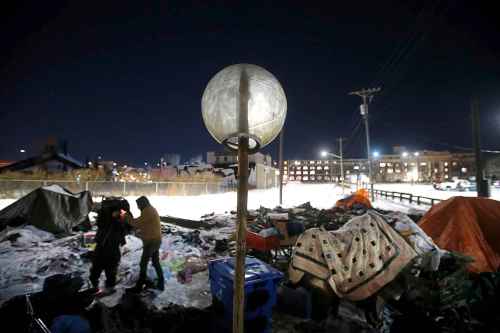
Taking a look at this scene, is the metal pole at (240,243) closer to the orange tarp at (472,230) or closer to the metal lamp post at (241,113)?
the metal lamp post at (241,113)

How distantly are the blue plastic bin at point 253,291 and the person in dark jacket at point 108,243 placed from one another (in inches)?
121

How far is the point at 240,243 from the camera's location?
2.13m

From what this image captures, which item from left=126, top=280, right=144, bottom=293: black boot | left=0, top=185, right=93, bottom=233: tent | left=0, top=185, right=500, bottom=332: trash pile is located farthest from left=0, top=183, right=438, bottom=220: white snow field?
left=0, top=185, right=500, bottom=332: trash pile

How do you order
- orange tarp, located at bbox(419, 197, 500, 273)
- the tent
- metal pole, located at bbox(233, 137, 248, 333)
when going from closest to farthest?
metal pole, located at bbox(233, 137, 248, 333) → orange tarp, located at bbox(419, 197, 500, 273) → the tent

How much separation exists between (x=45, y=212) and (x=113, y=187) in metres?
16.8

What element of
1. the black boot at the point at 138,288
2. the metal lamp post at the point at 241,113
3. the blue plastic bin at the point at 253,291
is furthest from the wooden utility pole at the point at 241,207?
the black boot at the point at 138,288

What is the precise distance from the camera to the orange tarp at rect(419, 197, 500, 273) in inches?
221

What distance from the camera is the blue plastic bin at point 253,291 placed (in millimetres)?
3393

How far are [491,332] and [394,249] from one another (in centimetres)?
177

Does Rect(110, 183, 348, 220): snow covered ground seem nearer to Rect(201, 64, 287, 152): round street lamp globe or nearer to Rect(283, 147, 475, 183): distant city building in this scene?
Rect(201, 64, 287, 152): round street lamp globe

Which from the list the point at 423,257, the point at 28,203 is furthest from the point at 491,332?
the point at 28,203

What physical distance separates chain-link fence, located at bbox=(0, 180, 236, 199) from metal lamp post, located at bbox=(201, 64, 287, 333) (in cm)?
2583

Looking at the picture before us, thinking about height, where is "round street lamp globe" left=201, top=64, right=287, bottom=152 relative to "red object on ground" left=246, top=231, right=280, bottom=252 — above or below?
above

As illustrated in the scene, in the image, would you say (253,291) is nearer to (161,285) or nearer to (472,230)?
(161,285)
